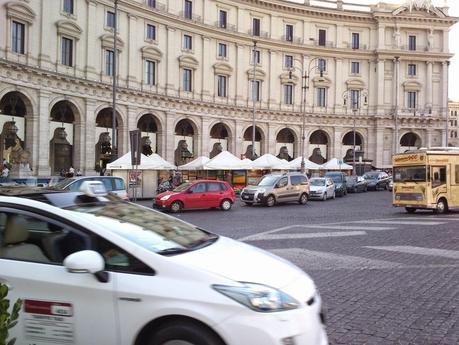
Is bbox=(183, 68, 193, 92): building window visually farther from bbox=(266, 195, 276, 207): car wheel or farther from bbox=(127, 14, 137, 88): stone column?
bbox=(266, 195, 276, 207): car wheel

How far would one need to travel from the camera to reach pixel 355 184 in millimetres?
40500

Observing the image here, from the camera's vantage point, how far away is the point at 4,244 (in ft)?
13.9

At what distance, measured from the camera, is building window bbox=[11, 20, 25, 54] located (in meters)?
36.1

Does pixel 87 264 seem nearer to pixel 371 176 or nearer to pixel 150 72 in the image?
pixel 371 176

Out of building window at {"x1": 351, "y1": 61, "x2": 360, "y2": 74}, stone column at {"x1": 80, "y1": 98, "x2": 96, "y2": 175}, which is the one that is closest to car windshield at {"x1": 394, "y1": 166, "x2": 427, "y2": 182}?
stone column at {"x1": 80, "y1": 98, "x2": 96, "y2": 175}

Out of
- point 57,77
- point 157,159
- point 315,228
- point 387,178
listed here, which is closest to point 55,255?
point 315,228

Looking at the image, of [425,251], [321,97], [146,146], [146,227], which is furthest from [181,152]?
[146,227]

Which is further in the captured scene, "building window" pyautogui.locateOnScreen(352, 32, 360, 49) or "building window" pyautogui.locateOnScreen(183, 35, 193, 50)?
"building window" pyautogui.locateOnScreen(352, 32, 360, 49)

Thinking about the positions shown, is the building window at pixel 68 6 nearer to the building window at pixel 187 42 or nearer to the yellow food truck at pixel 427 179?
the building window at pixel 187 42

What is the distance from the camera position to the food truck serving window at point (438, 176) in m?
20.9

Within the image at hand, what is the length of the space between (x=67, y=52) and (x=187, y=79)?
592 inches

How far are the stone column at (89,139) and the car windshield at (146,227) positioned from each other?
3874cm

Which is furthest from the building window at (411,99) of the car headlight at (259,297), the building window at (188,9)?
the car headlight at (259,297)

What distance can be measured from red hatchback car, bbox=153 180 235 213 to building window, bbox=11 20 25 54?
2037cm
